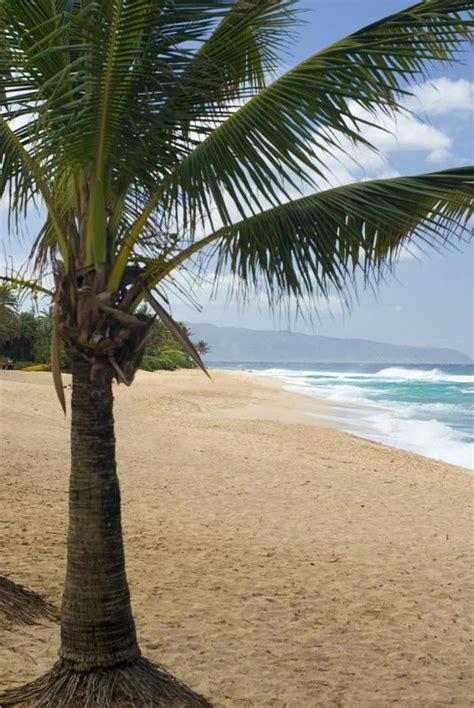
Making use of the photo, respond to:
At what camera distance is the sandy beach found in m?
5.38

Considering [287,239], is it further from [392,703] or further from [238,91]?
[392,703]

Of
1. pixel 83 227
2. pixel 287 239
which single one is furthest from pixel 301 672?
pixel 83 227

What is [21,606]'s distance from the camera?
5.88 metres

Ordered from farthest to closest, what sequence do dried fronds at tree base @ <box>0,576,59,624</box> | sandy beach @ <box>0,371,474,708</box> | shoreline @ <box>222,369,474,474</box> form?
1. shoreline @ <box>222,369,474,474</box>
2. dried fronds at tree base @ <box>0,576,59,624</box>
3. sandy beach @ <box>0,371,474,708</box>

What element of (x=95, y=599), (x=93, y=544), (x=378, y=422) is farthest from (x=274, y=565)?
(x=378, y=422)

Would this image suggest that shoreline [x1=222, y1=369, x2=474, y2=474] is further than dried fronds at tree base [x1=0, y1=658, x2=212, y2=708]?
Yes

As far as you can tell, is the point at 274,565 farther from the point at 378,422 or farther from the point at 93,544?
the point at 378,422

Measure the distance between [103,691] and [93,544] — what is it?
0.81 meters

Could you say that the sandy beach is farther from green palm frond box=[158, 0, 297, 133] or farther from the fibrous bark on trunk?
green palm frond box=[158, 0, 297, 133]

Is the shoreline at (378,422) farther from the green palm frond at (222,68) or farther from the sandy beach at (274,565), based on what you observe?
the green palm frond at (222,68)

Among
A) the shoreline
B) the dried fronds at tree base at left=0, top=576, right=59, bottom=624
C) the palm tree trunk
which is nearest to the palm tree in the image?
the palm tree trunk

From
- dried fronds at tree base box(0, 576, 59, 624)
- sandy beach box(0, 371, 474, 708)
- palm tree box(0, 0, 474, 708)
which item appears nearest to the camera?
palm tree box(0, 0, 474, 708)

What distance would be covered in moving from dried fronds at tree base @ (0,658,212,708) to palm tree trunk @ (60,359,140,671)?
0.07 m

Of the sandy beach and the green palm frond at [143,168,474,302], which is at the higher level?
the green palm frond at [143,168,474,302]
